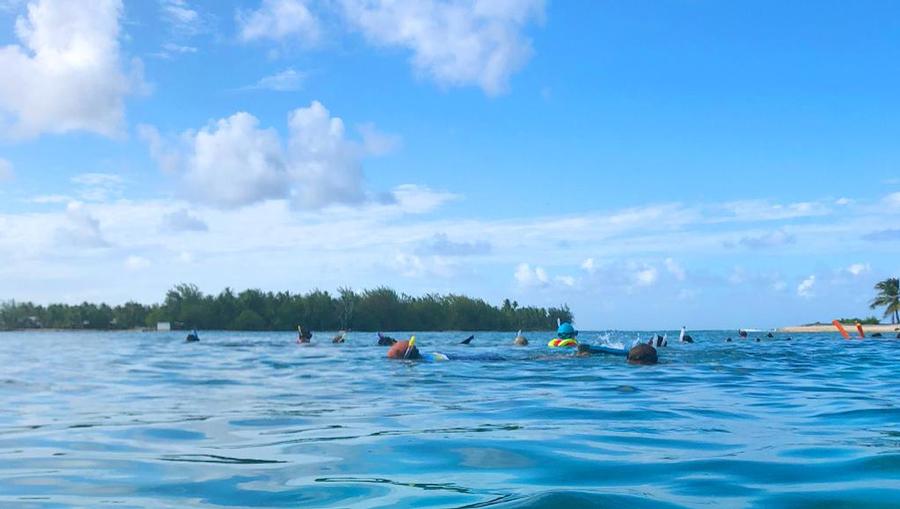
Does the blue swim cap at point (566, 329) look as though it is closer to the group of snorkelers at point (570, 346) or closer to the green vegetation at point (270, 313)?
the group of snorkelers at point (570, 346)

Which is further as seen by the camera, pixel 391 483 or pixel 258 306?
pixel 258 306

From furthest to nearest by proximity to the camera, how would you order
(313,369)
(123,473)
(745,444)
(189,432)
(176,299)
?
(176,299) → (313,369) → (189,432) → (745,444) → (123,473)

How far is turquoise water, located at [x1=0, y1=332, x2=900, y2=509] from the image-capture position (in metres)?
5.73

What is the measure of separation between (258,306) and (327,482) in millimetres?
123424

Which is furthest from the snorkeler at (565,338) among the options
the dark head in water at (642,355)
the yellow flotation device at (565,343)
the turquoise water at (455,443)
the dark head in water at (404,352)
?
the turquoise water at (455,443)

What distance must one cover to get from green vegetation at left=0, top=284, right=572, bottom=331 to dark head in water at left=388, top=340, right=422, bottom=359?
101 meters

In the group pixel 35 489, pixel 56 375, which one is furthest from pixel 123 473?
pixel 56 375

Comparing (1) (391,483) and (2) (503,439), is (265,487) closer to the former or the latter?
(1) (391,483)

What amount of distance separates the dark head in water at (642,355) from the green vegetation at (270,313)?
105 meters

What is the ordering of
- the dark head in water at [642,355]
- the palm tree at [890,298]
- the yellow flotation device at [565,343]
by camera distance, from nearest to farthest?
1. the dark head in water at [642,355]
2. the yellow flotation device at [565,343]
3. the palm tree at [890,298]

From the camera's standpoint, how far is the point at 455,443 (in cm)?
798

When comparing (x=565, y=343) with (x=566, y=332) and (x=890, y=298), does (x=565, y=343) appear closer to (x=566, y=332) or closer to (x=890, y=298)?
(x=566, y=332)

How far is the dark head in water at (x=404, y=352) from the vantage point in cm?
2341

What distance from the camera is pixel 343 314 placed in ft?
418
